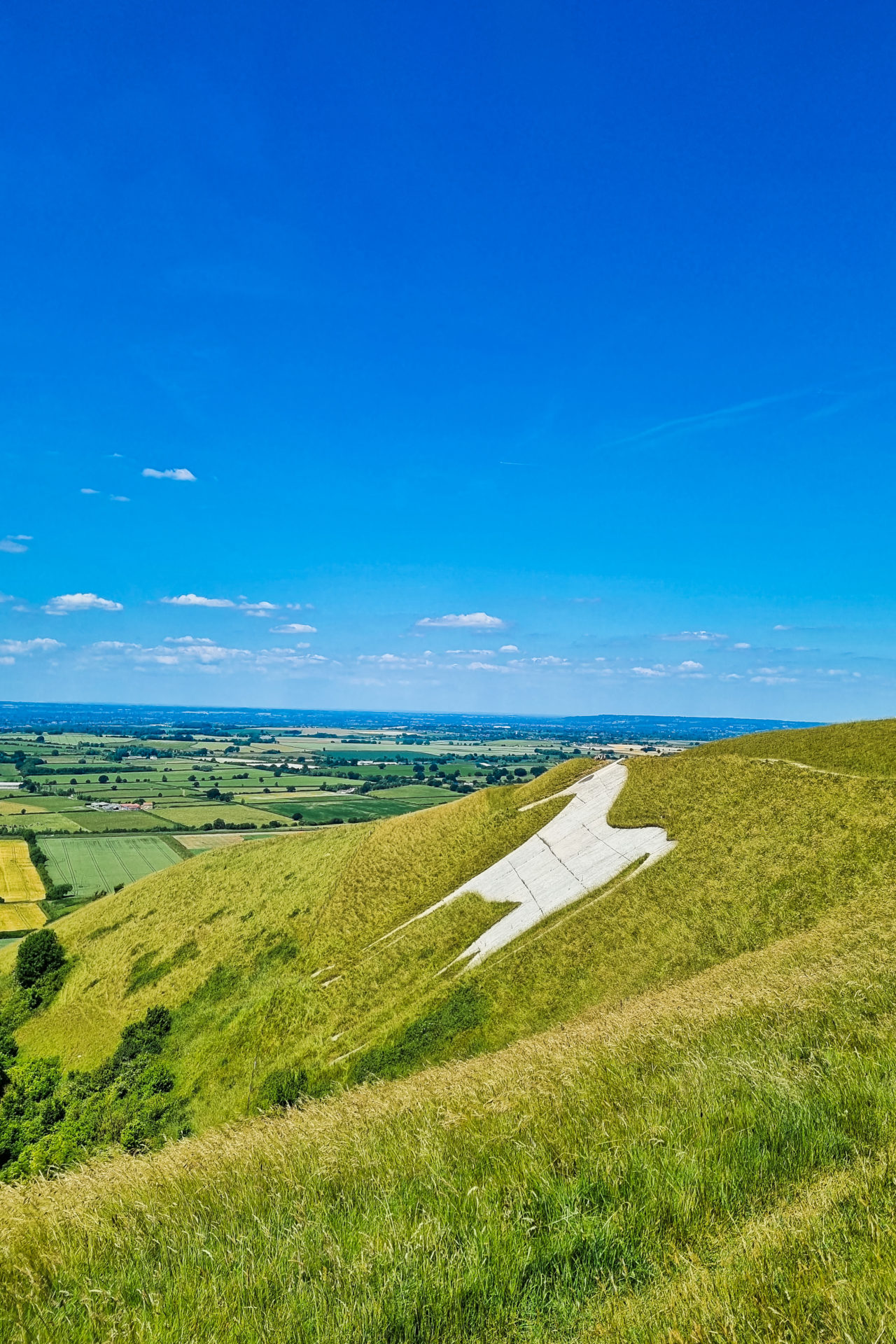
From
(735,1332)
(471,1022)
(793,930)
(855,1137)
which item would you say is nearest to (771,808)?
(793,930)

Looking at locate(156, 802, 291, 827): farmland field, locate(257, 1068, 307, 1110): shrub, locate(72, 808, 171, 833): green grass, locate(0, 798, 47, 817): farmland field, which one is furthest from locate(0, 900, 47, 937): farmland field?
locate(0, 798, 47, 817): farmland field

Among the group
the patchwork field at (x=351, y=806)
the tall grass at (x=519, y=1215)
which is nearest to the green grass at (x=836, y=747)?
the tall grass at (x=519, y=1215)

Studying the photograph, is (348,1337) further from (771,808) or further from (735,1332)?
(771,808)

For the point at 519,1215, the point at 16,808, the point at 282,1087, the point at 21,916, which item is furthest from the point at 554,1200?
the point at 16,808

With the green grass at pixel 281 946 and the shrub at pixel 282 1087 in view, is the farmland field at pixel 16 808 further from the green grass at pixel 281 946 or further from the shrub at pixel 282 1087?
the shrub at pixel 282 1087

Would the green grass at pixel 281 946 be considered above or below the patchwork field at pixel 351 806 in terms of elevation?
above
